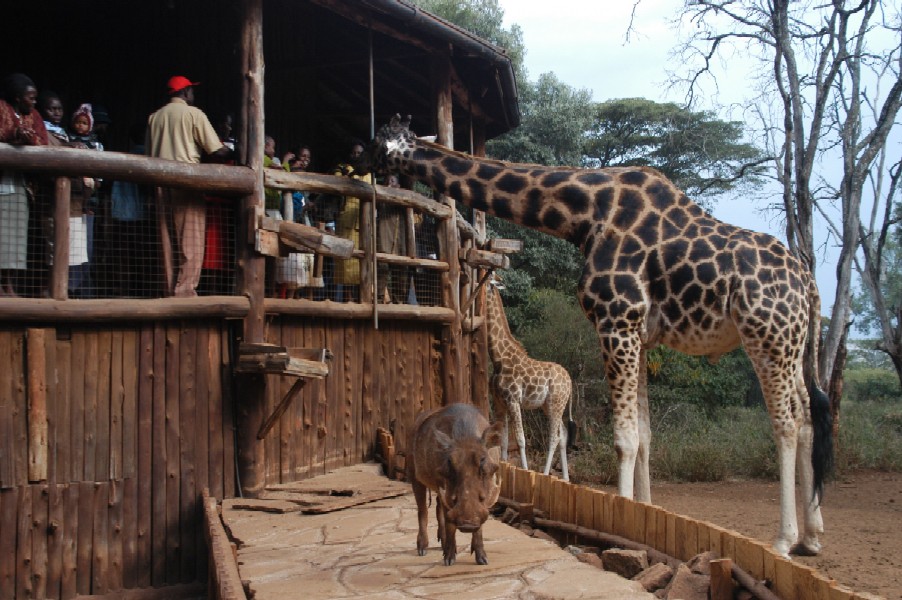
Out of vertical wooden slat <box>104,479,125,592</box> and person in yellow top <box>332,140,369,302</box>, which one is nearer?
vertical wooden slat <box>104,479,125,592</box>

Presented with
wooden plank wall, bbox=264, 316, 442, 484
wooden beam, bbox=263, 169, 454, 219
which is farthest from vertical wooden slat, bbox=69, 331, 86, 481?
wooden beam, bbox=263, 169, 454, 219

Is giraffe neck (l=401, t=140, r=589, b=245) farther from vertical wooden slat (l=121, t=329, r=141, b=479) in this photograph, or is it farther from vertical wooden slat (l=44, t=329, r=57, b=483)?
vertical wooden slat (l=44, t=329, r=57, b=483)

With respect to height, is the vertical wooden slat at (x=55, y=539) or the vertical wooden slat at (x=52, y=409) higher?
the vertical wooden slat at (x=52, y=409)

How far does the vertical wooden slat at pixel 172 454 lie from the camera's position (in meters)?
7.82

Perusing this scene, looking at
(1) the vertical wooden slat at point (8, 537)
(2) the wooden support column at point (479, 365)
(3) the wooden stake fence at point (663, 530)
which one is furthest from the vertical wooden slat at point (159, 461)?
(2) the wooden support column at point (479, 365)

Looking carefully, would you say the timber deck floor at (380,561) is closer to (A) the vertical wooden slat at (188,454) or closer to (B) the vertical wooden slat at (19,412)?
(A) the vertical wooden slat at (188,454)

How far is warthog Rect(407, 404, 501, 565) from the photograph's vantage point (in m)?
5.05

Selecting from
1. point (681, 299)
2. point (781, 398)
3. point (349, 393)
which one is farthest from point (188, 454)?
point (781, 398)

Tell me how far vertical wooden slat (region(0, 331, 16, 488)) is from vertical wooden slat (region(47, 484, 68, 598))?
1.11 ft

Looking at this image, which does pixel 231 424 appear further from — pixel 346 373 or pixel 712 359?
pixel 712 359

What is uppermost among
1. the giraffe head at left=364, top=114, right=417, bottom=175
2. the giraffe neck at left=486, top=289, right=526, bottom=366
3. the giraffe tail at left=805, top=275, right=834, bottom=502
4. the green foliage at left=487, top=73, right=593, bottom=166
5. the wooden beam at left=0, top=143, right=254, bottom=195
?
the green foliage at left=487, top=73, right=593, bottom=166

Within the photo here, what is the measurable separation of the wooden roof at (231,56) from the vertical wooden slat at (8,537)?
5.38m

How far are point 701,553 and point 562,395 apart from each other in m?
9.03

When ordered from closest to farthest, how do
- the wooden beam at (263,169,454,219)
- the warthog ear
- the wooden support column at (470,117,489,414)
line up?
the warthog ear → the wooden beam at (263,169,454,219) → the wooden support column at (470,117,489,414)
